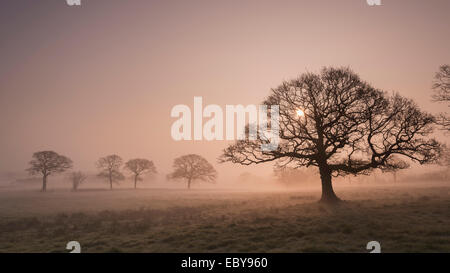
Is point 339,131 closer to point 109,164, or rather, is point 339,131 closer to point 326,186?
point 326,186

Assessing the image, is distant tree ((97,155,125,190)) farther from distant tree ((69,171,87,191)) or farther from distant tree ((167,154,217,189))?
distant tree ((167,154,217,189))

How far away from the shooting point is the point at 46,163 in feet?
195

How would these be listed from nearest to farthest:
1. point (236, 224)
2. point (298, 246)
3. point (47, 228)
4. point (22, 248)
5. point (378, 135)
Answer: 1. point (298, 246)
2. point (22, 248)
3. point (236, 224)
4. point (47, 228)
5. point (378, 135)

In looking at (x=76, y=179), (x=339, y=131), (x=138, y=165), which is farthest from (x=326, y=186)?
(x=76, y=179)

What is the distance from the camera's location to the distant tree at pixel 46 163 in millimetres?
58156

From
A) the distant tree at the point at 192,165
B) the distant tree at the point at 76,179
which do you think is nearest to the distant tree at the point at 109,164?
the distant tree at the point at 76,179

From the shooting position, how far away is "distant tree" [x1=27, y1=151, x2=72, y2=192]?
191ft

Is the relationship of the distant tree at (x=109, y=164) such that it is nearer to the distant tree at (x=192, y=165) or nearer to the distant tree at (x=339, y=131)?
the distant tree at (x=192, y=165)

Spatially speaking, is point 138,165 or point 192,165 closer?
point 192,165

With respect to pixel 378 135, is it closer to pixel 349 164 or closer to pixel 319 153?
pixel 349 164
